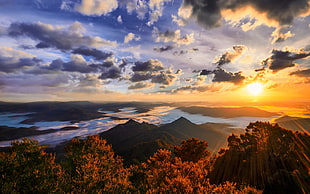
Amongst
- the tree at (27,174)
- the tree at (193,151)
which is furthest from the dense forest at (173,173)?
the tree at (193,151)

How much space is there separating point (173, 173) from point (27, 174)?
22779 mm

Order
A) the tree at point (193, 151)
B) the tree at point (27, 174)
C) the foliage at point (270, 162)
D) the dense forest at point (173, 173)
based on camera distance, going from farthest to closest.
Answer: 1. the tree at point (193, 151)
2. the foliage at point (270, 162)
3. the tree at point (27, 174)
4. the dense forest at point (173, 173)

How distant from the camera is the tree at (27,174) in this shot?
21.0 metres

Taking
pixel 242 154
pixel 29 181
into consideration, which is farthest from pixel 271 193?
pixel 29 181

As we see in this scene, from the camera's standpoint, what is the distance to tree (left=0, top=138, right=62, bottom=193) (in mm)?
20969

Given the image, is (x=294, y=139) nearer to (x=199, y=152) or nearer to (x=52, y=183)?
(x=199, y=152)

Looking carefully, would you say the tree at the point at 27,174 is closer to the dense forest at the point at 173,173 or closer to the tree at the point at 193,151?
the dense forest at the point at 173,173

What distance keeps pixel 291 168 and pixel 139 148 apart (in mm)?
134575

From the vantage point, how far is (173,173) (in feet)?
74.6

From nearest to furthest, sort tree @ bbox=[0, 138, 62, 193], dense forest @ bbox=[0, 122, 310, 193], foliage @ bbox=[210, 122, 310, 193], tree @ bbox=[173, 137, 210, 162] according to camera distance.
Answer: dense forest @ bbox=[0, 122, 310, 193]
tree @ bbox=[0, 138, 62, 193]
foliage @ bbox=[210, 122, 310, 193]
tree @ bbox=[173, 137, 210, 162]

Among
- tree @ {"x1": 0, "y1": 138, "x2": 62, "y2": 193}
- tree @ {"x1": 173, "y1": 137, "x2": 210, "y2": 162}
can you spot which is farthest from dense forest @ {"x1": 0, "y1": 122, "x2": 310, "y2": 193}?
tree @ {"x1": 173, "y1": 137, "x2": 210, "y2": 162}

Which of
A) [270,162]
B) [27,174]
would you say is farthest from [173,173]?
[270,162]

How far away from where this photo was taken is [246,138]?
49188 millimetres

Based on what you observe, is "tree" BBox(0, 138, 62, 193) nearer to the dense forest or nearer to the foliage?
the dense forest
